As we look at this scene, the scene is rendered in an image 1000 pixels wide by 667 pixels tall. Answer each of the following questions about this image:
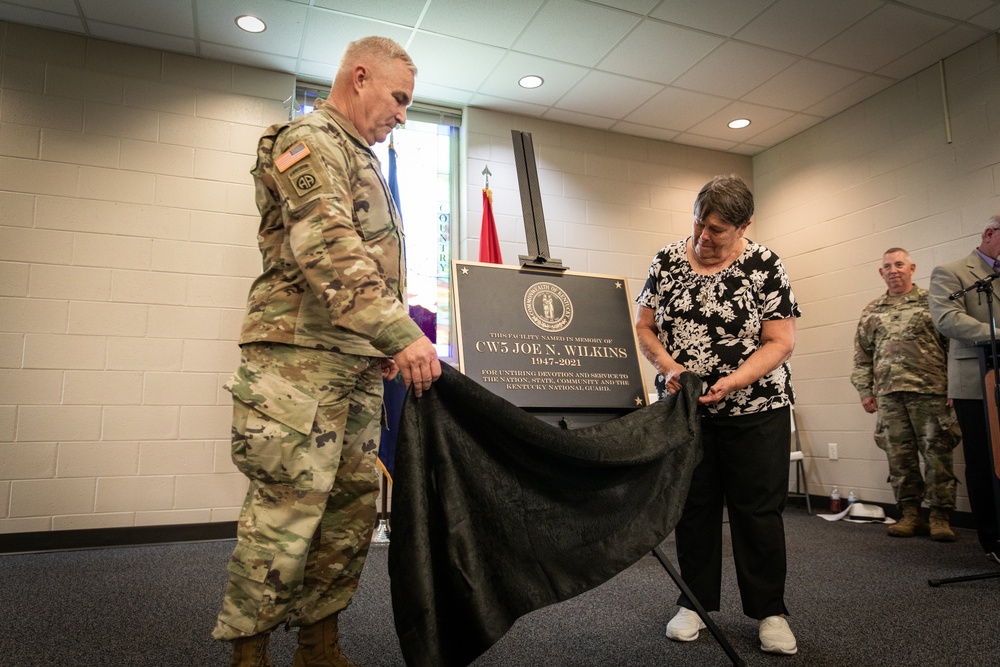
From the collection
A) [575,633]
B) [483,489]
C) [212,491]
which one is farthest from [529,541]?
[212,491]

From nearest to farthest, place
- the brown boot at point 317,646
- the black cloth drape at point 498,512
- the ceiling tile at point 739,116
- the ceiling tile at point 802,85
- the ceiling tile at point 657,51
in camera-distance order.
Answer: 1. the black cloth drape at point 498,512
2. the brown boot at point 317,646
3. the ceiling tile at point 657,51
4. the ceiling tile at point 802,85
5. the ceiling tile at point 739,116

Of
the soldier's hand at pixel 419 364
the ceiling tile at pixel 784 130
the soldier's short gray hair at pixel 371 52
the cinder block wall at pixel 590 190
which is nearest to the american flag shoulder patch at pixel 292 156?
the soldier's short gray hair at pixel 371 52

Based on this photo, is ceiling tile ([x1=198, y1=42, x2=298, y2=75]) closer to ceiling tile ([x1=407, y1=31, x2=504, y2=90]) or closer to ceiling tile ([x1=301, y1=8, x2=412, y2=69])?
ceiling tile ([x1=301, y1=8, x2=412, y2=69])

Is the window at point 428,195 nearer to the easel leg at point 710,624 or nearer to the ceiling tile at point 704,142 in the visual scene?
the ceiling tile at point 704,142

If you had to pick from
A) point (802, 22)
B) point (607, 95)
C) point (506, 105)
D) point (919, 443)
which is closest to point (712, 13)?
point (802, 22)

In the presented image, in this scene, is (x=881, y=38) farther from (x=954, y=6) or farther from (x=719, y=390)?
(x=719, y=390)

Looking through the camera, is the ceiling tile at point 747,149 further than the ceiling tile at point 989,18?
Yes

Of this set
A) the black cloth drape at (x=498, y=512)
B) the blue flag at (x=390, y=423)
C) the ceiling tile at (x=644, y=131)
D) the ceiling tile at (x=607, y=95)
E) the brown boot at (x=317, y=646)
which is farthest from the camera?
the ceiling tile at (x=644, y=131)

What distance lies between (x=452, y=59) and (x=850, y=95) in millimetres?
2992

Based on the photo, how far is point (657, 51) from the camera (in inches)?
163

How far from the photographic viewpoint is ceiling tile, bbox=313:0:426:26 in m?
3.60

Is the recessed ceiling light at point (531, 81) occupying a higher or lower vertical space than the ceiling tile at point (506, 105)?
lower

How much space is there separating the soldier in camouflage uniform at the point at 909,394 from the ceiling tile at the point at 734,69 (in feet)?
4.90

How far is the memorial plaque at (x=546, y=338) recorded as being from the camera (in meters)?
1.75
